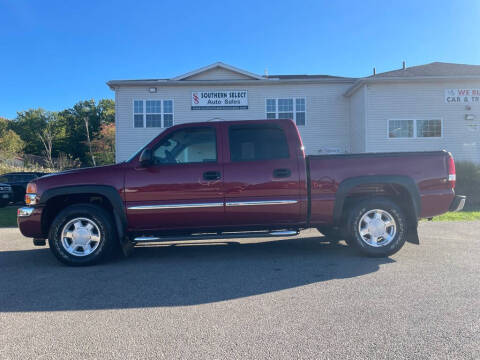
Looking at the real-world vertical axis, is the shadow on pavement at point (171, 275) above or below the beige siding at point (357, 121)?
below

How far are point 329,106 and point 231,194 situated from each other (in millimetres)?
13516

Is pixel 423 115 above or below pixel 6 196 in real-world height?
above

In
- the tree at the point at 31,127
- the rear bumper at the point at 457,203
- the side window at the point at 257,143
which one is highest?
the tree at the point at 31,127

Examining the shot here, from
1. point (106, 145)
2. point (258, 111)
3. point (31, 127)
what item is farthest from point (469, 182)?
point (31, 127)

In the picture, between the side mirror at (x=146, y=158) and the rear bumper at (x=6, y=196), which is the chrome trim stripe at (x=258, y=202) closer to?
the side mirror at (x=146, y=158)

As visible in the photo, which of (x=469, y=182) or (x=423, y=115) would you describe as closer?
(x=469, y=182)

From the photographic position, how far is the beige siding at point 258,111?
54.9 feet

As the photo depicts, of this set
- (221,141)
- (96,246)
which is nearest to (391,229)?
(221,141)

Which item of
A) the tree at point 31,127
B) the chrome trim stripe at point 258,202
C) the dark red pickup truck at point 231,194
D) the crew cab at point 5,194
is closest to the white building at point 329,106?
the crew cab at point 5,194

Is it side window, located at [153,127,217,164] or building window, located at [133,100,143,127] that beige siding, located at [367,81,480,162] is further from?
side window, located at [153,127,217,164]

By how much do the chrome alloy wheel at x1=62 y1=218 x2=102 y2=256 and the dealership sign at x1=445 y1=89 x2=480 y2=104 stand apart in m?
16.3

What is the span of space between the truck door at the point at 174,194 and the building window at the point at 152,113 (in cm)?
1238

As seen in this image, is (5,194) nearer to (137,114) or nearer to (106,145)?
(137,114)

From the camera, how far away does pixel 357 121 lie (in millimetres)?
16250
